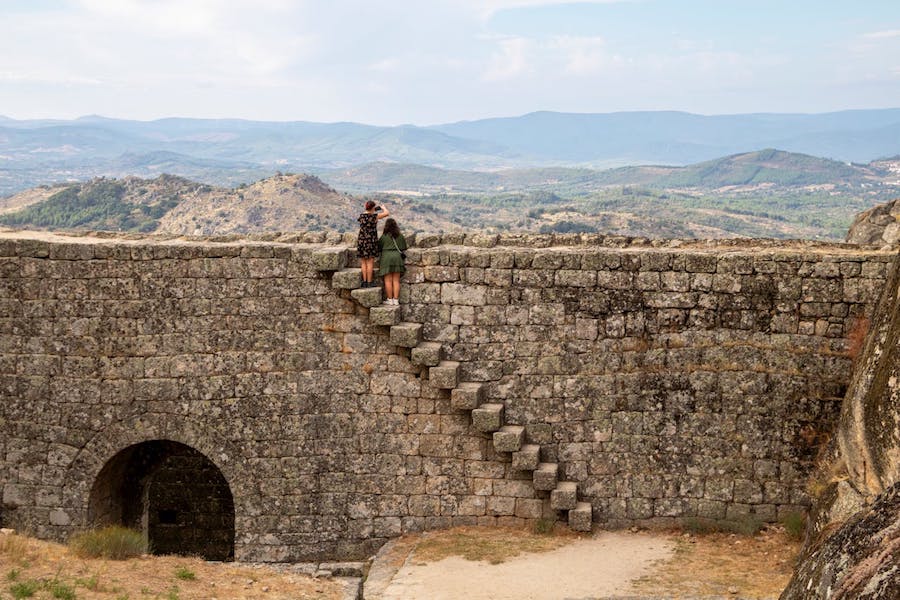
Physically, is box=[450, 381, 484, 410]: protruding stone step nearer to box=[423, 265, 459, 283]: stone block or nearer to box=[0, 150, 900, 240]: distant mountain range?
box=[423, 265, 459, 283]: stone block

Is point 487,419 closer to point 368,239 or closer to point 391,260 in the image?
point 391,260

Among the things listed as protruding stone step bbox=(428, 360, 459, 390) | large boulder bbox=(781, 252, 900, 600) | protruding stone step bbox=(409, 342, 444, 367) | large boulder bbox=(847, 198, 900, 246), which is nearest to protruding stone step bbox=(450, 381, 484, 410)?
protruding stone step bbox=(428, 360, 459, 390)

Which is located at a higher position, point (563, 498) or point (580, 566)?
point (563, 498)

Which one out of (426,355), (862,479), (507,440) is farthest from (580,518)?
(862,479)

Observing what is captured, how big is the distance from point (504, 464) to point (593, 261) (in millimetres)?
2614

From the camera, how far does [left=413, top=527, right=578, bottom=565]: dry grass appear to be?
10688mm

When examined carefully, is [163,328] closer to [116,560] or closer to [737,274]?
[116,560]

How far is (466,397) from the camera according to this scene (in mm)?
11164

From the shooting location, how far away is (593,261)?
Result: 11180 millimetres

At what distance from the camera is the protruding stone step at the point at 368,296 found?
36.8 feet

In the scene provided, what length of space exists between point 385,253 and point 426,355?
51.0 inches

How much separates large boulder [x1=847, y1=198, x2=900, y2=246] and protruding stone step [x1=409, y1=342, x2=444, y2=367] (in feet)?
17.7

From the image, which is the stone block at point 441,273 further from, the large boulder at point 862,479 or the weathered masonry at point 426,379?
the large boulder at point 862,479

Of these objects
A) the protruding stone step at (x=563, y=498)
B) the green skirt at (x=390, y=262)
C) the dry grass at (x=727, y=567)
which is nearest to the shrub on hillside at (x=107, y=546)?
the green skirt at (x=390, y=262)
